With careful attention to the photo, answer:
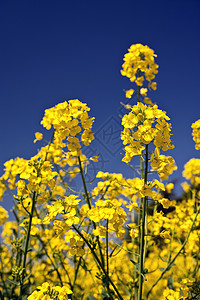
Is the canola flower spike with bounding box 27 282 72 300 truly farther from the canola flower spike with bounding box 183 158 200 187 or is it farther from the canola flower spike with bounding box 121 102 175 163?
the canola flower spike with bounding box 183 158 200 187

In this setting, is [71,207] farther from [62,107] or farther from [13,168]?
[13,168]

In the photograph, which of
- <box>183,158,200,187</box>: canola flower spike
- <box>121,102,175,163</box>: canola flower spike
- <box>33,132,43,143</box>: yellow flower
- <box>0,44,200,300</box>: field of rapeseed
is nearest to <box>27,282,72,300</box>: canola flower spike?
<box>0,44,200,300</box>: field of rapeseed

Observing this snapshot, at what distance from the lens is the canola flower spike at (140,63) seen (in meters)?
3.00

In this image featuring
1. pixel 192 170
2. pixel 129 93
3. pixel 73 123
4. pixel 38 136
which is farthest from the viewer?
pixel 192 170

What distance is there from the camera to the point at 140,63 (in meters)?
2.98

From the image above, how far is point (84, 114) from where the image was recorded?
2.43m

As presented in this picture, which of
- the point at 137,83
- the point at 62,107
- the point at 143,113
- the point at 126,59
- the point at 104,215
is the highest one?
the point at 126,59

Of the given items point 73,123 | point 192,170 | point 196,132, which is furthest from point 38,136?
point 192,170

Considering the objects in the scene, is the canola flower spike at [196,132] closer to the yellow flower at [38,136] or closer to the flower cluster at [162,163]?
the flower cluster at [162,163]

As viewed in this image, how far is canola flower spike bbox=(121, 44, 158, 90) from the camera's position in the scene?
300cm

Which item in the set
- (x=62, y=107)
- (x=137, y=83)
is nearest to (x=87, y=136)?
(x=62, y=107)

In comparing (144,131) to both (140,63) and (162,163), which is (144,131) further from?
(140,63)

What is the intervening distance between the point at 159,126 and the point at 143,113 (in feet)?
0.56

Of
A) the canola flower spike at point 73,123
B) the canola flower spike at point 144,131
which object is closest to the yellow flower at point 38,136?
the canola flower spike at point 73,123
